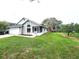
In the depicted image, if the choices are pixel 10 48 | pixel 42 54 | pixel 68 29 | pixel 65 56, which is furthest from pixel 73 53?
pixel 68 29

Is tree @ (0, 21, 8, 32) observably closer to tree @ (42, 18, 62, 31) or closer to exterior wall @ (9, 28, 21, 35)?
exterior wall @ (9, 28, 21, 35)

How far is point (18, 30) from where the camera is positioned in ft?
205

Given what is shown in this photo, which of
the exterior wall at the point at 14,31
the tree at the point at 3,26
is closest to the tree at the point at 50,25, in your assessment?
the exterior wall at the point at 14,31

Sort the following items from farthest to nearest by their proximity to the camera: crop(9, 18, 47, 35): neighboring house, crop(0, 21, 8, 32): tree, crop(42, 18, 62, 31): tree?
crop(42, 18, 62, 31): tree → crop(9, 18, 47, 35): neighboring house → crop(0, 21, 8, 32): tree

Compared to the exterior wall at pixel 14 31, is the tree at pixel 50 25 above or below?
above

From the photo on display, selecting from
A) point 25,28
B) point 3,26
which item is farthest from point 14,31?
point 3,26

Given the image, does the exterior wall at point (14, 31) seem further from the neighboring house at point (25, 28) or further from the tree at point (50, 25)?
the tree at point (50, 25)

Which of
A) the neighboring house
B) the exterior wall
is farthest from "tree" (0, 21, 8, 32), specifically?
the exterior wall

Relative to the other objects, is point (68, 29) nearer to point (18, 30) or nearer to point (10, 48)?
point (18, 30)

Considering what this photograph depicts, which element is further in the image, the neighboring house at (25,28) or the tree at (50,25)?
the tree at (50,25)

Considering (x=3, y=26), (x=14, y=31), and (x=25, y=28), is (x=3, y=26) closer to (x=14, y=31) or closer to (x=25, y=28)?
(x=14, y=31)

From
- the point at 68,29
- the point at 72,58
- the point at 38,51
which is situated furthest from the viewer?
the point at 68,29

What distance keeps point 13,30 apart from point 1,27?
3571 millimetres

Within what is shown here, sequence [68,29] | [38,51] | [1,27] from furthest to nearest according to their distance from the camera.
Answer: [1,27]
[68,29]
[38,51]
